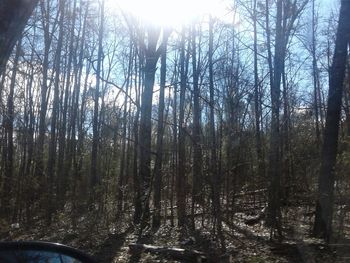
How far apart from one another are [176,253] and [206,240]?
125cm

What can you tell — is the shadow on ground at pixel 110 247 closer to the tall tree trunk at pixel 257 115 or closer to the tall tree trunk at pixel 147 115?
the tall tree trunk at pixel 147 115

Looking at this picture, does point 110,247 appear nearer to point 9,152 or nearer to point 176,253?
point 176,253

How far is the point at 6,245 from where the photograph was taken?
9.32 ft

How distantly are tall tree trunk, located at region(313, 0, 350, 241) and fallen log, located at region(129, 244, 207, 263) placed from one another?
2999 millimetres

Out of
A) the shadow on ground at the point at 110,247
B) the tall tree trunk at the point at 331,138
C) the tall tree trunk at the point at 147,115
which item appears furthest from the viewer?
the tall tree trunk at the point at 147,115

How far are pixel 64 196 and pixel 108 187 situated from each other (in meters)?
3.26

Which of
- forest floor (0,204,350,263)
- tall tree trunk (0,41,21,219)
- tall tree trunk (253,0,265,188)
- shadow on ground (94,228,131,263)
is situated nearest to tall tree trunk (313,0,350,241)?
forest floor (0,204,350,263)

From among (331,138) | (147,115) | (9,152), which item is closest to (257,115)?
(147,115)

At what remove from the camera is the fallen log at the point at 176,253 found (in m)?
10.3

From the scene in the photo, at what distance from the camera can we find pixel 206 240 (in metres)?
11.6

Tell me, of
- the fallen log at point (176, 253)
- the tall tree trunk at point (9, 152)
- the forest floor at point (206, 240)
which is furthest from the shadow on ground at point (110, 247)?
the tall tree trunk at point (9, 152)

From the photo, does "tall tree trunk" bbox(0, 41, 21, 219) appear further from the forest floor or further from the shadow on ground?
the shadow on ground

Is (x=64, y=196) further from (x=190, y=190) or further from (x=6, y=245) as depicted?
(x=6, y=245)

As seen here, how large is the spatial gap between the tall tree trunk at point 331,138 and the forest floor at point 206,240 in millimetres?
547
